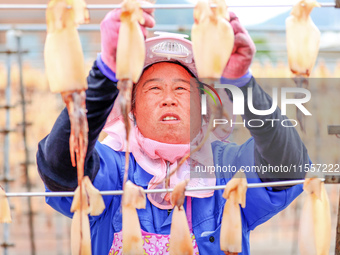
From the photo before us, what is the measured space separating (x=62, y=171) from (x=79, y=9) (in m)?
0.42

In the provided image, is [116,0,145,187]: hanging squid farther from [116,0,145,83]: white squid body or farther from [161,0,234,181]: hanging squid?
[161,0,234,181]: hanging squid

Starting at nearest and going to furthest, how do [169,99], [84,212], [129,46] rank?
[129,46], [84,212], [169,99]

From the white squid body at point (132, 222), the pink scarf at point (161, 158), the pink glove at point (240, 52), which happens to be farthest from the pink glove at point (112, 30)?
the pink scarf at point (161, 158)

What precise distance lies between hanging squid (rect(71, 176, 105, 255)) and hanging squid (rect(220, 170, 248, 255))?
0.28 metres

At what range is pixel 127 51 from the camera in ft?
2.87

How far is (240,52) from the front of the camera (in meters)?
0.96

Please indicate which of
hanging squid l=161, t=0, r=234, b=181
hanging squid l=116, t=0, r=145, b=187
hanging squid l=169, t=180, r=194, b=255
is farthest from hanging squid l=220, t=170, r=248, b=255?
hanging squid l=116, t=0, r=145, b=187

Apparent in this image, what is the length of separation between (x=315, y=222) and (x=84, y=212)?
505 millimetres

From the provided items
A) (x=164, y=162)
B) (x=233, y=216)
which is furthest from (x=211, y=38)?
(x=164, y=162)

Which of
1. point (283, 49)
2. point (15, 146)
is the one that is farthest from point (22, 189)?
point (283, 49)

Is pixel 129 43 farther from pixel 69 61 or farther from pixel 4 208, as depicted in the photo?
pixel 4 208

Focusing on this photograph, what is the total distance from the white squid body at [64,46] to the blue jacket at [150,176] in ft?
0.44

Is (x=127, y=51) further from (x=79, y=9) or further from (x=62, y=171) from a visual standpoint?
(x=62, y=171)

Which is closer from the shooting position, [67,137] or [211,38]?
[211,38]
